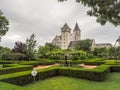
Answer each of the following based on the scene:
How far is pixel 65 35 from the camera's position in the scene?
8388 centimetres

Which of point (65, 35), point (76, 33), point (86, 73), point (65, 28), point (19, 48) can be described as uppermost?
point (65, 28)

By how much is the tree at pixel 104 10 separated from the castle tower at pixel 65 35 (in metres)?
76.1

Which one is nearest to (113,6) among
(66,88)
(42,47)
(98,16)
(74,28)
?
(98,16)

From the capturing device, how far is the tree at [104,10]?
6.02m

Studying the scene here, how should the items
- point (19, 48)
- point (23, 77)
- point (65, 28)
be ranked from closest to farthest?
point (23, 77) → point (19, 48) → point (65, 28)

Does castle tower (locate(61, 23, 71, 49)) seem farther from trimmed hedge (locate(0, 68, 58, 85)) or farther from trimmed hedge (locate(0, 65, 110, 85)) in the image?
trimmed hedge (locate(0, 68, 58, 85))

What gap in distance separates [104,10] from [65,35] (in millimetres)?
77360

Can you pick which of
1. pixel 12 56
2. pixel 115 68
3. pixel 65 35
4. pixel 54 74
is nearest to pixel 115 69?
pixel 115 68

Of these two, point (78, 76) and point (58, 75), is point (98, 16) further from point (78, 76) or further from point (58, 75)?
point (58, 75)

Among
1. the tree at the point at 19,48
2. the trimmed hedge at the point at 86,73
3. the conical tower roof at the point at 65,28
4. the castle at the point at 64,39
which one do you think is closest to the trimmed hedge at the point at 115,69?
the trimmed hedge at the point at 86,73

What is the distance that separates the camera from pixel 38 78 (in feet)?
33.6

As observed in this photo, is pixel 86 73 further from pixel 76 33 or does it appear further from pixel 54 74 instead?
pixel 76 33

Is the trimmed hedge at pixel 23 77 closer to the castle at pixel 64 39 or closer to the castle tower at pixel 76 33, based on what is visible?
the castle at pixel 64 39

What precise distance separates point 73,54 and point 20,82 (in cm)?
2040
